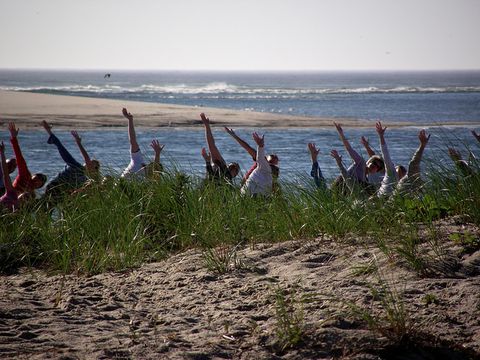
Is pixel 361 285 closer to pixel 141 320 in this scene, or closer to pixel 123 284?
pixel 141 320

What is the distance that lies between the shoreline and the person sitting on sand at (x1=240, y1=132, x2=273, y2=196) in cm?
2407

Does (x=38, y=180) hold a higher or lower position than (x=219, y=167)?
lower

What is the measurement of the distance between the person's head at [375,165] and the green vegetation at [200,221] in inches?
57.6

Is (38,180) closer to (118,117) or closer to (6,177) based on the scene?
(6,177)

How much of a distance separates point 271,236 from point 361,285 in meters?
1.78

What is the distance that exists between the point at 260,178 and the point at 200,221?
1434 millimetres

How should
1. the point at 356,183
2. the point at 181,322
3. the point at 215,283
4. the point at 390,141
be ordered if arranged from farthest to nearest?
the point at 390,141, the point at 356,183, the point at 215,283, the point at 181,322

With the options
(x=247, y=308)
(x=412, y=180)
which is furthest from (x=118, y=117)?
(x=247, y=308)

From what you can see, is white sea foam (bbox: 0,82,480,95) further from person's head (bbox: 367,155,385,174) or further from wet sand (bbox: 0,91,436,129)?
person's head (bbox: 367,155,385,174)

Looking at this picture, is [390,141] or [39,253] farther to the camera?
[390,141]

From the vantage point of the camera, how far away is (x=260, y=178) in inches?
340

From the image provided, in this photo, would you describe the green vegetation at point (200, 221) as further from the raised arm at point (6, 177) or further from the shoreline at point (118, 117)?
Result: the shoreline at point (118, 117)

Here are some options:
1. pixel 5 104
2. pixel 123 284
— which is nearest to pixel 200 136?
pixel 5 104

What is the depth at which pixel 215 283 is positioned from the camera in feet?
19.8
